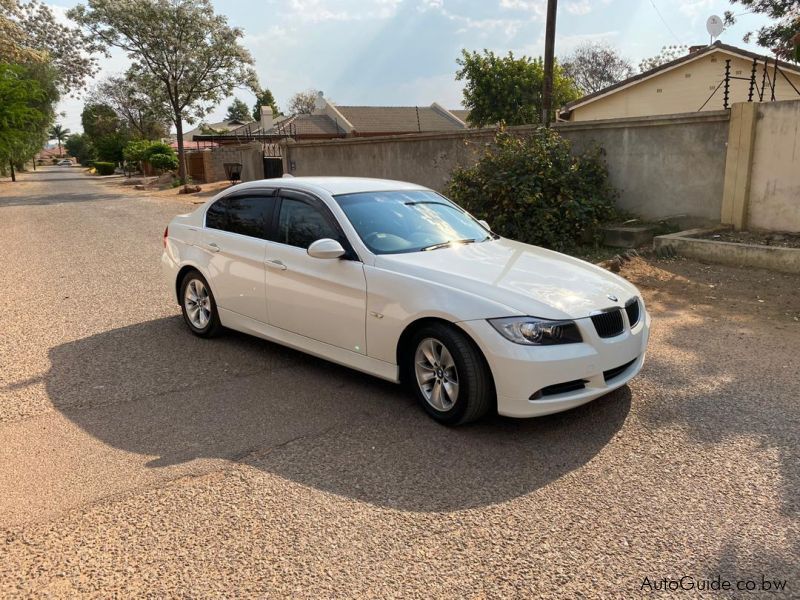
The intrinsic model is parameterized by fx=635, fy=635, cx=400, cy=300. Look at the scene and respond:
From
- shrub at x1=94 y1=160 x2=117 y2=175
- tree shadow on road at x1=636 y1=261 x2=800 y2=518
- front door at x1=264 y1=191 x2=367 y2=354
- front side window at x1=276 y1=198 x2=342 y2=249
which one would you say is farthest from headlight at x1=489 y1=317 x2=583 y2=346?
shrub at x1=94 y1=160 x2=117 y2=175

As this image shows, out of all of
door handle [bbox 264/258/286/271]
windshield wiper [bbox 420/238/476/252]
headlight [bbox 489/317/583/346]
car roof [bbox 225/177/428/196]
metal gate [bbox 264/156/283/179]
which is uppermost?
metal gate [bbox 264/156/283/179]

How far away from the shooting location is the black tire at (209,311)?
19.6 feet

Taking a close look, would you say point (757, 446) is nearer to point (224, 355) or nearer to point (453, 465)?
point (453, 465)

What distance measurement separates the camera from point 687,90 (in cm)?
2469

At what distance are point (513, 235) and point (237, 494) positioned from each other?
746 cm

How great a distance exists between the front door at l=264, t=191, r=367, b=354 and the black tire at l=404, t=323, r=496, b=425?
0.68m

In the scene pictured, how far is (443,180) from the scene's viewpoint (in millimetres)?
15109

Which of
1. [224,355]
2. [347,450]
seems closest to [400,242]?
[347,450]

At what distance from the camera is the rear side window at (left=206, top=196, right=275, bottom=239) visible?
18.2ft

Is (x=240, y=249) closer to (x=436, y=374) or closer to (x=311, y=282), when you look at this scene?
(x=311, y=282)

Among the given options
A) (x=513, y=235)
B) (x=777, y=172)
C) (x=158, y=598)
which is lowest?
(x=158, y=598)

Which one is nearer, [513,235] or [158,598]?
[158,598]

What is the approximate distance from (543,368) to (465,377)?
483 millimetres

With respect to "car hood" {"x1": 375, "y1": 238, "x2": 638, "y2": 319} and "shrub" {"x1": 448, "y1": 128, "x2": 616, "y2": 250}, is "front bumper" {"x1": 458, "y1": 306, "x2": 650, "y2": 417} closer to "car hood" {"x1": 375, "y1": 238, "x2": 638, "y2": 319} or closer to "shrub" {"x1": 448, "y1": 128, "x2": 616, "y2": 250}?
"car hood" {"x1": 375, "y1": 238, "x2": 638, "y2": 319}
